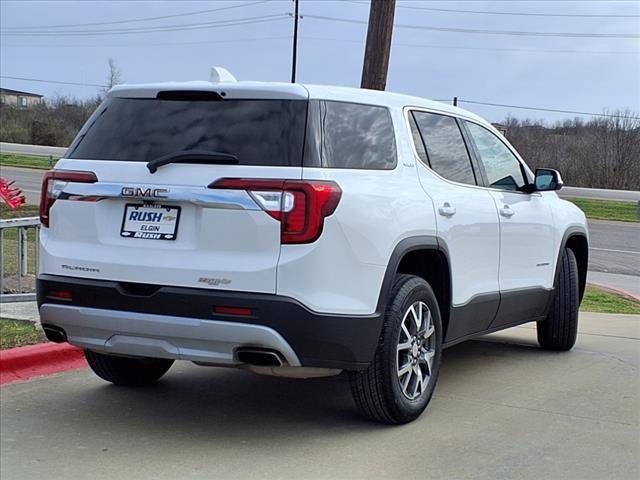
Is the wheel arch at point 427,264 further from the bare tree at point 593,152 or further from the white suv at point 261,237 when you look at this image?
the bare tree at point 593,152

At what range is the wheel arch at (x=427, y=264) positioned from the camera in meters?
4.68

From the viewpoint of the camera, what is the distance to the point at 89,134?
493cm

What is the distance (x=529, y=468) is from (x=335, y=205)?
170 centimetres

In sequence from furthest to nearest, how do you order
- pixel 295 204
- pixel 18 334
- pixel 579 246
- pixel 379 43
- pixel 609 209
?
pixel 609 209, pixel 379 43, pixel 579 246, pixel 18 334, pixel 295 204

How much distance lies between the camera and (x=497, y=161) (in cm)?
639

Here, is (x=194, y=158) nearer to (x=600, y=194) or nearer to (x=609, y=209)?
(x=609, y=209)

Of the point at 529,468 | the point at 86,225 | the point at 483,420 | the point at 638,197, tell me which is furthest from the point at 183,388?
the point at 638,197

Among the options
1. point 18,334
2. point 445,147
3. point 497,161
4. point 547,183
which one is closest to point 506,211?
point 497,161

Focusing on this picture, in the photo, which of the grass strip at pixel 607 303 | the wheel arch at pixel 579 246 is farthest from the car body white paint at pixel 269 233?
the grass strip at pixel 607 303

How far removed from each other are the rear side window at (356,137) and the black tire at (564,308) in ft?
9.06

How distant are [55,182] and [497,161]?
3283mm

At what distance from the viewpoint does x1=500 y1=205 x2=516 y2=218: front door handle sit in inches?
238

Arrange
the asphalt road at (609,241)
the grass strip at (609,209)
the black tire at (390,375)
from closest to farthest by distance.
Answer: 1. the black tire at (390,375)
2. the asphalt road at (609,241)
3. the grass strip at (609,209)

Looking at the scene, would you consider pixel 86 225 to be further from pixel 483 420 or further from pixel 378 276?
pixel 483 420
